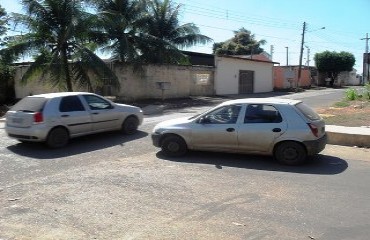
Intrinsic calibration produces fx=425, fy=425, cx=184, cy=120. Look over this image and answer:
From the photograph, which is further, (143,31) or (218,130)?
(143,31)

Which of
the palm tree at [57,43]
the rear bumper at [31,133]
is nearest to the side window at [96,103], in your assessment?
the rear bumper at [31,133]

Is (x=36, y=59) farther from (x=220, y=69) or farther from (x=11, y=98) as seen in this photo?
(x=220, y=69)

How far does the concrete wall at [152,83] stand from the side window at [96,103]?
12.1 metres

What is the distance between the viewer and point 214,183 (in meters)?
7.40

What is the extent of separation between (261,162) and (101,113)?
A: 5174 mm

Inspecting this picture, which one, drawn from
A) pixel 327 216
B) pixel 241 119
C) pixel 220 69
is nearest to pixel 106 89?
pixel 220 69

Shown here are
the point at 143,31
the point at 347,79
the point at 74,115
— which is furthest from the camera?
the point at 347,79

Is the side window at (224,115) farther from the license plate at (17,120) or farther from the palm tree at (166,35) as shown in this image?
the palm tree at (166,35)

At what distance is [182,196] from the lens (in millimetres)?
6652

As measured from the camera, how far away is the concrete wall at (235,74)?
34.7m

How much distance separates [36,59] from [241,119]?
1654cm

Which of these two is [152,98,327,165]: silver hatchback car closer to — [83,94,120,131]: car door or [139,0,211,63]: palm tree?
[83,94,120,131]: car door

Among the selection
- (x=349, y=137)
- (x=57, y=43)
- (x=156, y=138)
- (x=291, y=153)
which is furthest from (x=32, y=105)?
(x=57, y=43)

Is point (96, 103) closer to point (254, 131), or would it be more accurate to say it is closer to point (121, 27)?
point (254, 131)
